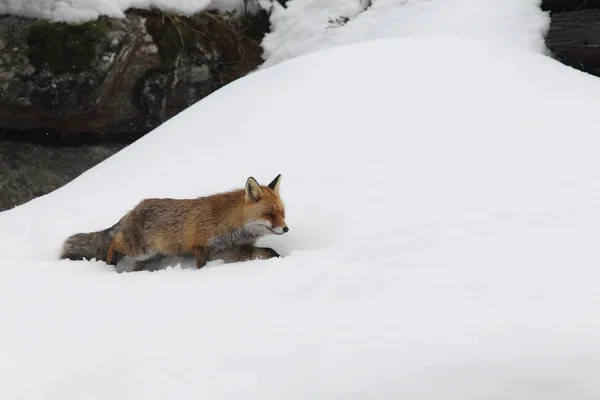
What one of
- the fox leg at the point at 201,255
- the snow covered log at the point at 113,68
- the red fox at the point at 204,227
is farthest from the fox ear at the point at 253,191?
the snow covered log at the point at 113,68

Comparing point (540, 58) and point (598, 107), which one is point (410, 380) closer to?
point (598, 107)

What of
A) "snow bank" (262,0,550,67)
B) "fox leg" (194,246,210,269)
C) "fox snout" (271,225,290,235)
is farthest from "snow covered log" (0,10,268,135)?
"fox snout" (271,225,290,235)

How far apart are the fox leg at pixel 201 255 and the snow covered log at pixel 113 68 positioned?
17.6 feet

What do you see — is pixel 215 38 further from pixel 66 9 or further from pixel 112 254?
pixel 112 254

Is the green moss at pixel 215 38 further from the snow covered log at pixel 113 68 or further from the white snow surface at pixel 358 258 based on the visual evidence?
the white snow surface at pixel 358 258

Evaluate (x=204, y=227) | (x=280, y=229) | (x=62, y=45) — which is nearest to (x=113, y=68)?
(x=62, y=45)

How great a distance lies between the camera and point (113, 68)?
864cm

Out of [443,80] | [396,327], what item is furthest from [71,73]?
[396,327]

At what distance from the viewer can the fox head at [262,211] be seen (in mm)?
4105

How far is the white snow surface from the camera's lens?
2213 mm

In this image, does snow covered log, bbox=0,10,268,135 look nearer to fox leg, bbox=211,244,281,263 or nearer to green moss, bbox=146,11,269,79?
green moss, bbox=146,11,269,79

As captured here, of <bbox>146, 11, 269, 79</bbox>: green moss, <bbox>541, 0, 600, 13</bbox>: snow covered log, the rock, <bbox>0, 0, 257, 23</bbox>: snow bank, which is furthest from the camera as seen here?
<bbox>146, 11, 269, 79</bbox>: green moss

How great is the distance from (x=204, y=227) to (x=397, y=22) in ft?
19.9

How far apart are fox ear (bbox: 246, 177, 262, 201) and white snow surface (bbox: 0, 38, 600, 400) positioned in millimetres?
452
